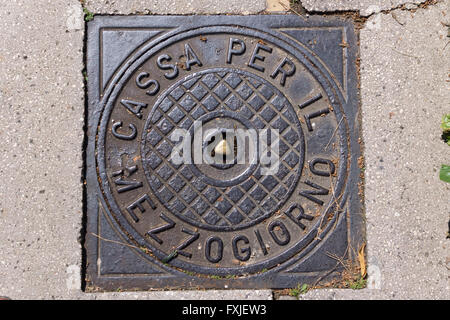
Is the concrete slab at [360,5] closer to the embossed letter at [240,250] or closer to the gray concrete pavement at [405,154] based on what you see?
the gray concrete pavement at [405,154]

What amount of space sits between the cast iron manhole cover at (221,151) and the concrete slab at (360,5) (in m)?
0.10

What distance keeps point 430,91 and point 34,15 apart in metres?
2.95

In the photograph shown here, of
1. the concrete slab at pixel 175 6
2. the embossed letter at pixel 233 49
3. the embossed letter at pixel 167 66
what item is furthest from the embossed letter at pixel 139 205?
the concrete slab at pixel 175 6

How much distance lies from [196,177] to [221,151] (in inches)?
10.1

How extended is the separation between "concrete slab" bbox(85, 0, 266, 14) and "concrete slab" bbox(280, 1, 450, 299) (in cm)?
88

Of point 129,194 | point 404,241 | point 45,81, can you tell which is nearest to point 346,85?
point 404,241

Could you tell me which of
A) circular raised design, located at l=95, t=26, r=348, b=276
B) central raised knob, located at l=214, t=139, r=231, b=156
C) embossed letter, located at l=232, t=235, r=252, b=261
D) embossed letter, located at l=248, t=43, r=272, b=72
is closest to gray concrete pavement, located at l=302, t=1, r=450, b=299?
circular raised design, located at l=95, t=26, r=348, b=276

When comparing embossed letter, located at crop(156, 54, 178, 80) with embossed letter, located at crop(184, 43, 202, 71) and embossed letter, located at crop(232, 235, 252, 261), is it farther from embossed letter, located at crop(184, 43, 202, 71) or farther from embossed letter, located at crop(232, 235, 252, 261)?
embossed letter, located at crop(232, 235, 252, 261)

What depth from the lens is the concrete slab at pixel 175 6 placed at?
326cm

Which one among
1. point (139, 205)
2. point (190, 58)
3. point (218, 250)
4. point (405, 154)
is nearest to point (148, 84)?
point (190, 58)

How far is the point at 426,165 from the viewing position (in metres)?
3.20

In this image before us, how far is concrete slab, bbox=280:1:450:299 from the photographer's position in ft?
10.3

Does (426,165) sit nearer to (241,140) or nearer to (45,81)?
(241,140)
